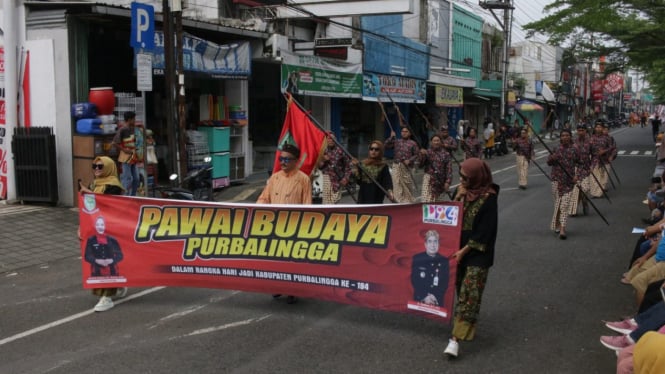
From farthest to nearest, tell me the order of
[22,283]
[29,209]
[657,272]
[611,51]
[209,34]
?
[611,51]
[209,34]
[29,209]
[22,283]
[657,272]

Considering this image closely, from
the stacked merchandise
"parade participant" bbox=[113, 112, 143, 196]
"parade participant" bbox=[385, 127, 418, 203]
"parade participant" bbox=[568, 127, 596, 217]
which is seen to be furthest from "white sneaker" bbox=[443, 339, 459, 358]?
the stacked merchandise

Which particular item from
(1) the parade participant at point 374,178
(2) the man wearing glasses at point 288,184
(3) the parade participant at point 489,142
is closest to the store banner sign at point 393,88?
(3) the parade participant at point 489,142

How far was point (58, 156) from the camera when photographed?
12922 mm

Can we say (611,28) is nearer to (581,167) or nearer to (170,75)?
(581,167)

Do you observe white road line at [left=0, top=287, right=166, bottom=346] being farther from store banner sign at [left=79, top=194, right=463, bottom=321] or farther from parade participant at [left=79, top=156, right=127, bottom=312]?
store banner sign at [left=79, top=194, right=463, bottom=321]

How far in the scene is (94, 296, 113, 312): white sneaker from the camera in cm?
665

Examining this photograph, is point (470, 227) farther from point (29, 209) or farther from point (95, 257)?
point (29, 209)

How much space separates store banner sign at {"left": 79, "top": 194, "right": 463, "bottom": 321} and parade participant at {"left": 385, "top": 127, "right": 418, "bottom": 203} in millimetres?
7092

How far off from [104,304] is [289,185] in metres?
2.21

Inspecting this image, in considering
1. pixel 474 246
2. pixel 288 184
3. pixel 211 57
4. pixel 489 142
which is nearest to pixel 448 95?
pixel 489 142

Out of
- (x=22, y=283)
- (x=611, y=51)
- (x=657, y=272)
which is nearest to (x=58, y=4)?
(x=22, y=283)

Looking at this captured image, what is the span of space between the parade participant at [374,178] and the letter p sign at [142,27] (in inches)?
211

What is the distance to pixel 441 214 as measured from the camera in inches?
220

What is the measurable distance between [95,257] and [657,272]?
211 inches
